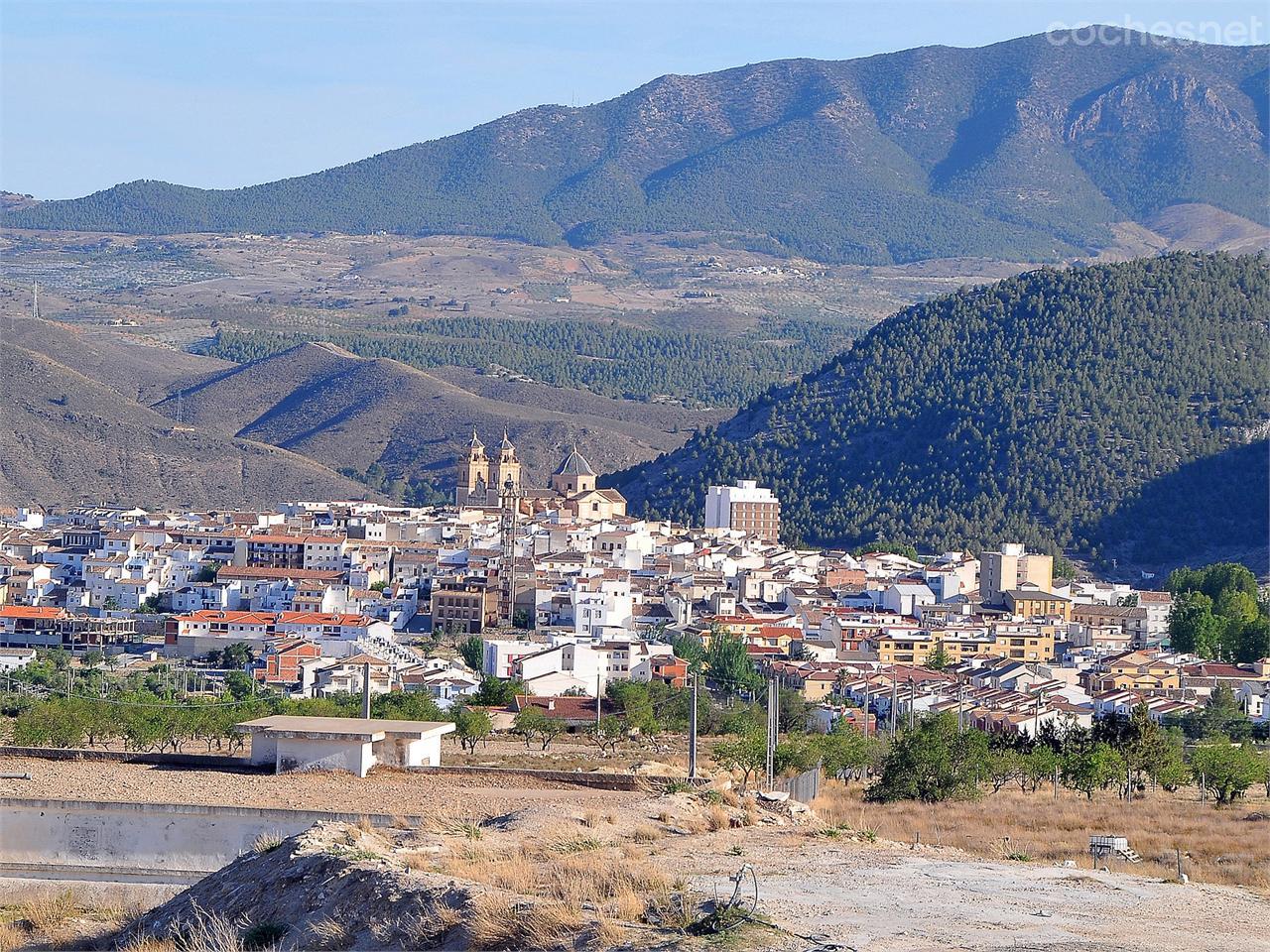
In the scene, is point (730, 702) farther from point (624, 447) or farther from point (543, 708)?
point (624, 447)

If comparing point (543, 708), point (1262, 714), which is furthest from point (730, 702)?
point (1262, 714)

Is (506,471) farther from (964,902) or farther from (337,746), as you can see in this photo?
(964,902)

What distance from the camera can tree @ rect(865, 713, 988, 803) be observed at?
74.0ft

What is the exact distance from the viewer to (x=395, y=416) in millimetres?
120375

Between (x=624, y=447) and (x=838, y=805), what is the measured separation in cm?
9624

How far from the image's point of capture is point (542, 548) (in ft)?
219

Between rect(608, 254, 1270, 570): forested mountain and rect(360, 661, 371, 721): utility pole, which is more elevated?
rect(608, 254, 1270, 570): forested mountain

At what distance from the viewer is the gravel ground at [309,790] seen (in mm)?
15188

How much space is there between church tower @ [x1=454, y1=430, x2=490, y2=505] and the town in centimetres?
1140

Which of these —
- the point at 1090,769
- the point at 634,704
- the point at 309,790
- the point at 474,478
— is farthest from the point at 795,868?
the point at 474,478

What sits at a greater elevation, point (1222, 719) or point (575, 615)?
point (575, 615)

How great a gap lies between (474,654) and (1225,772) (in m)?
23.7

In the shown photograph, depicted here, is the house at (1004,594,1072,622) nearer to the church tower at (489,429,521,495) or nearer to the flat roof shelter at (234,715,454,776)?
the church tower at (489,429,521,495)

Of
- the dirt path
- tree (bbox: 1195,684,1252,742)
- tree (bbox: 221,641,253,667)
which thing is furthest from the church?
the dirt path
